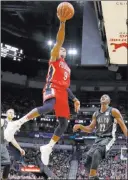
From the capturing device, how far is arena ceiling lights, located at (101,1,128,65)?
5547 millimetres

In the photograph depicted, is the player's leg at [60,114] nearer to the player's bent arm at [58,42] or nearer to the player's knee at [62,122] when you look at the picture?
the player's knee at [62,122]

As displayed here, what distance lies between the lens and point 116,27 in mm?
5801

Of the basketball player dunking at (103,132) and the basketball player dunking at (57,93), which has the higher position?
the basketball player dunking at (57,93)

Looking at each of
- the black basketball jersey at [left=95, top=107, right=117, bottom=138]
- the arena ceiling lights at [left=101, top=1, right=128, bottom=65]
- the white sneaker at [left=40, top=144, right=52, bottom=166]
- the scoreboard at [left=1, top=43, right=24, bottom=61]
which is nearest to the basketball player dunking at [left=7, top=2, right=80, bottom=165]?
the white sneaker at [left=40, top=144, right=52, bottom=166]

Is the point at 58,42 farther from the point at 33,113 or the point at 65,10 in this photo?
the point at 33,113

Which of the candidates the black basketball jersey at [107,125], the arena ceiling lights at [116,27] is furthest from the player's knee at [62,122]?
the arena ceiling lights at [116,27]

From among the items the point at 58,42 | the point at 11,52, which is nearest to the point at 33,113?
the point at 58,42

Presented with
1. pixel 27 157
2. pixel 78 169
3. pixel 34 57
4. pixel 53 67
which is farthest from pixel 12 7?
pixel 53 67

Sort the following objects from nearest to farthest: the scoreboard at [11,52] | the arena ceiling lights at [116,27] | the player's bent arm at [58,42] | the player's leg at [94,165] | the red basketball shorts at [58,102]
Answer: the player's bent arm at [58,42] → the red basketball shorts at [58,102] → the player's leg at [94,165] → the arena ceiling lights at [116,27] → the scoreboard at [11,52]

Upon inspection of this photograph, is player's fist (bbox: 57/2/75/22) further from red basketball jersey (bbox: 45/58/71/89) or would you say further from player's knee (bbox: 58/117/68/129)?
player's knee (bbox: 58/117/68/129)

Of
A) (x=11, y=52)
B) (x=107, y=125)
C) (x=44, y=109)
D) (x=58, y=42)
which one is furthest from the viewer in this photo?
(x=11, y=52)

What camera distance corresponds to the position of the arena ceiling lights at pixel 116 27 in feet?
18.2

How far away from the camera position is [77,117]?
21.6m

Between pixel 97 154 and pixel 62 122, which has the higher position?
pixel 62 122
